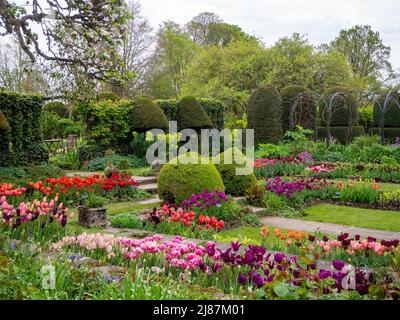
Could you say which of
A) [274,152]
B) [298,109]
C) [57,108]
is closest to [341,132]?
[298,109]

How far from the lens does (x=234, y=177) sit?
9422mm

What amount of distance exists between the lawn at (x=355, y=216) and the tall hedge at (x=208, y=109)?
9.90 meters

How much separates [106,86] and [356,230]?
2538cm

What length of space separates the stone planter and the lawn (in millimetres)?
3548

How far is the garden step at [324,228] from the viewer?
6.55 metres

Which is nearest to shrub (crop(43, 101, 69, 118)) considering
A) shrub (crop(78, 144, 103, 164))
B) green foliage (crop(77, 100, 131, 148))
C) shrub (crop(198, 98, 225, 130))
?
shrub (crop(198, 98, 225, 130))

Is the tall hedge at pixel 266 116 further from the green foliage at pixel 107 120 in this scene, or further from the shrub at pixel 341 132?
the green foliage at pixel 107 120

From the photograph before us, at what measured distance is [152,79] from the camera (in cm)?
3459

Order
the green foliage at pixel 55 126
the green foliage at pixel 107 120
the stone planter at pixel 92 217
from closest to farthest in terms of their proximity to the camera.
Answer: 1. the stone planter at pixel 92 217
2. the green foliage at pixel 107 120
3. the green foliage at pixel 55 126

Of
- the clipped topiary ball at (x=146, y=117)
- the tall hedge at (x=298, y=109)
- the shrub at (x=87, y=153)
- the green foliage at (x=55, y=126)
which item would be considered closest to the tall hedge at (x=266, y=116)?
the tall hedge at (x=298, y=109)

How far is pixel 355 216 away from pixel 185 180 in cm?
312

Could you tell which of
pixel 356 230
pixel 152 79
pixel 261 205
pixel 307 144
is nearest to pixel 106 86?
pixel 152 79

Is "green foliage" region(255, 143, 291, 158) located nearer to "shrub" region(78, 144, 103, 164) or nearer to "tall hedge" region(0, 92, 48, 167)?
"shrub" region(78, 144, 103, 164)
